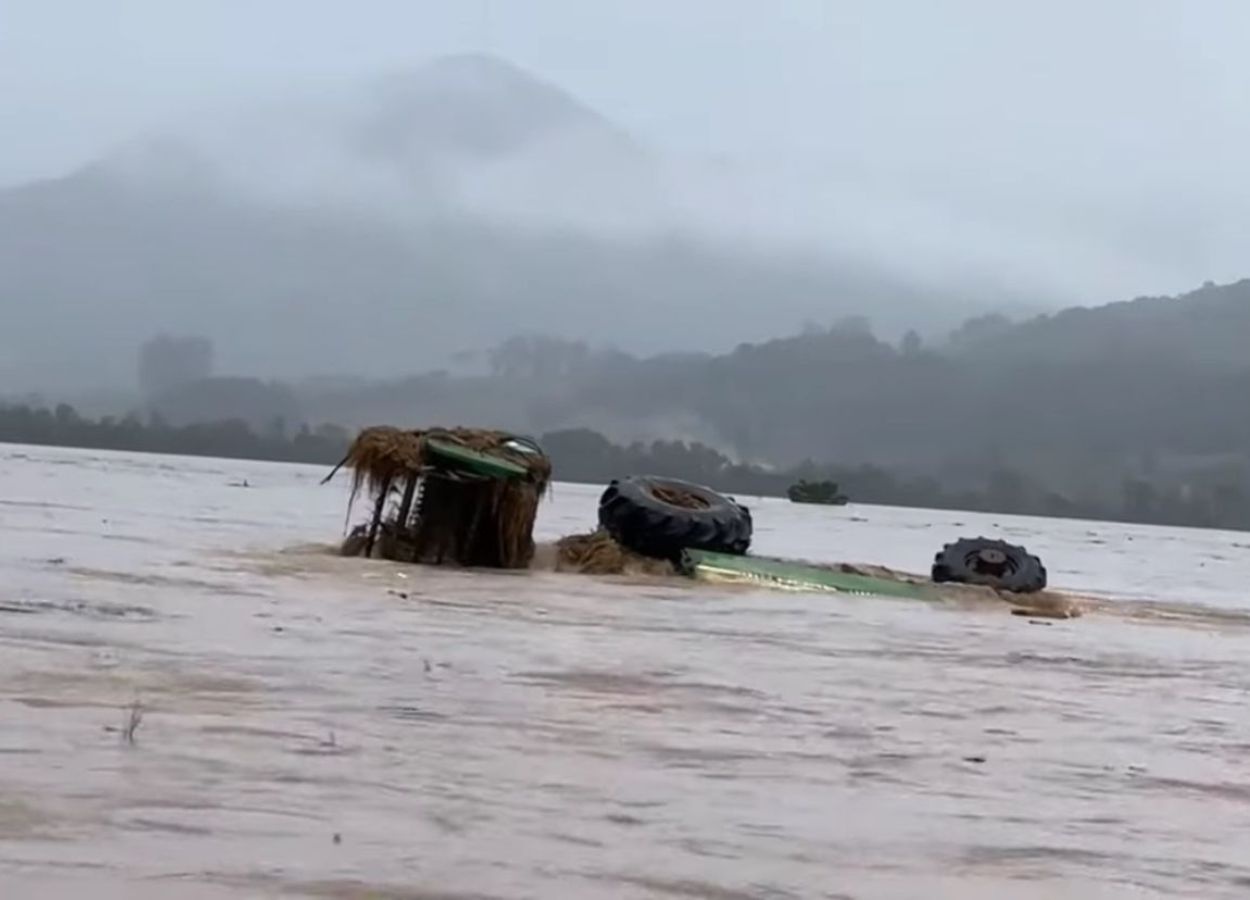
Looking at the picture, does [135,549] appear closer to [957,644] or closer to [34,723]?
[957,644]

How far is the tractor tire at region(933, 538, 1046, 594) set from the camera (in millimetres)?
22484

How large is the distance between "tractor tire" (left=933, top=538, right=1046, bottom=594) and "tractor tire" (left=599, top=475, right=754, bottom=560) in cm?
284

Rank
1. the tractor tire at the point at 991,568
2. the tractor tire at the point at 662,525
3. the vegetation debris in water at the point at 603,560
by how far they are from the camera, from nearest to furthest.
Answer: the vegetation debris in water at the point at 603,560
the tractor tire at the point at 662,525
the tractor tire at the point at 991,568

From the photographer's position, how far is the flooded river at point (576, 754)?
482cm

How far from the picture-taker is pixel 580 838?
520 cm

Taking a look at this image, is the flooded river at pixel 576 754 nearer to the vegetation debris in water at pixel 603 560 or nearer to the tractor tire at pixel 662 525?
the vegetation debris in water at pixel 603 560

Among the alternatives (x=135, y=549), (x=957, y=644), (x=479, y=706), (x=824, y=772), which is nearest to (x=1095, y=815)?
(x=824, y=772)

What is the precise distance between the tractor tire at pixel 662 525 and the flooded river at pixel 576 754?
6546 mm

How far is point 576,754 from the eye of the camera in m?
6.71

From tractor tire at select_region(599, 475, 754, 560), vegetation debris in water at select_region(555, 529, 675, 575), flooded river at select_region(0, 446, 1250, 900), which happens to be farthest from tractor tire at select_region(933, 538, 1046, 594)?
flooded river at select_region(0, 446, 1250, 900)

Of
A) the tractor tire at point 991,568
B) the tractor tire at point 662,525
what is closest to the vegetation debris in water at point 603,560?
the tractor tire at point 662,525

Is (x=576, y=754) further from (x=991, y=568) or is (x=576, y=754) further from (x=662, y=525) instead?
(x=991, y=568)

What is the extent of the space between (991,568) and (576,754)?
17.1 meters

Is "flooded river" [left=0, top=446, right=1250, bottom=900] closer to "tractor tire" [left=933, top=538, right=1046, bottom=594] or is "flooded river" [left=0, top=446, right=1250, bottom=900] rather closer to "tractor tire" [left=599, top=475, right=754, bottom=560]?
"tractor tire" [left=599, top=475, right=754, bottom=560]
